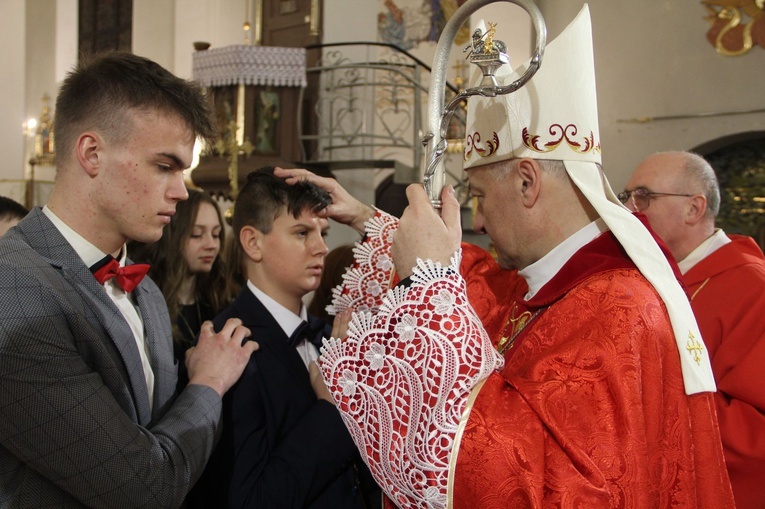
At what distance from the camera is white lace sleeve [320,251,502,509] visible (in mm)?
1460

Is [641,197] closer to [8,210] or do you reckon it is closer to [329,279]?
[329,279]

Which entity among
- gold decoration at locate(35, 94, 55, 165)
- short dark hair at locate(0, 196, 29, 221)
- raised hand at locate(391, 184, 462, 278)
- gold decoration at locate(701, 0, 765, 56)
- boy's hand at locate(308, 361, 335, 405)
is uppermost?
gold decoration at locate(701, 0, 765, 56)

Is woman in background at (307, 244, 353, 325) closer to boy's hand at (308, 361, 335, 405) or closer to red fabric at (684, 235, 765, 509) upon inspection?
boy's hand at (308, 361, 335, 405)

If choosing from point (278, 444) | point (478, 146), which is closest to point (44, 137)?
point (278, 444)

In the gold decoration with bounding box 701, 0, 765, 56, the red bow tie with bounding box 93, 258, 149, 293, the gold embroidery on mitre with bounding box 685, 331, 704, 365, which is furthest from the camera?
the gold decoration with bounding box 701, 0, 765, 56

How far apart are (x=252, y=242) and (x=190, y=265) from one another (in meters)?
1.65

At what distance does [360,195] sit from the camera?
8.41 metres

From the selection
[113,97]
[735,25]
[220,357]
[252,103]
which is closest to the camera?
[113,97]

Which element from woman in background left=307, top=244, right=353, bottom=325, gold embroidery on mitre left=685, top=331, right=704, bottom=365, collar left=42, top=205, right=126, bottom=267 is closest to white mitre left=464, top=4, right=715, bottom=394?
gold embroidery on mitre left=685, top=331, right=704, bottom=365

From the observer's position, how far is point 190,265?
4027mm

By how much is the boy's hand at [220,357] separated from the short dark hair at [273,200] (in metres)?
0.56

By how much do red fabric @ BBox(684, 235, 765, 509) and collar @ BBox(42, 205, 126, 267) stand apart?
6.81 ft

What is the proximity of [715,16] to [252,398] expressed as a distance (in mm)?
8070

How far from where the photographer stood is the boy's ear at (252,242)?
2.48 metres
